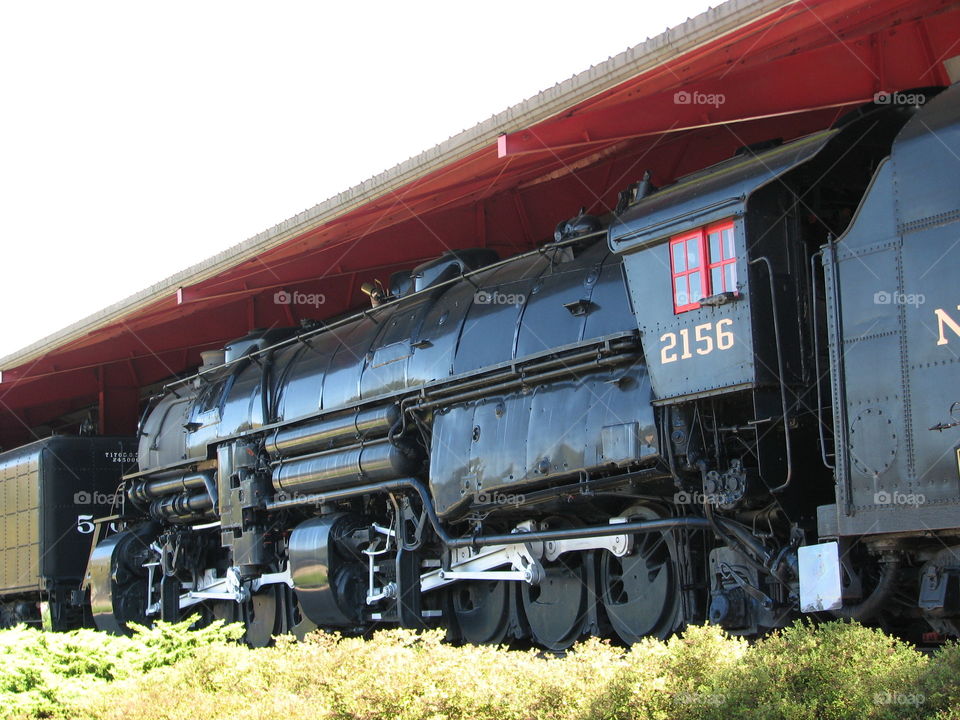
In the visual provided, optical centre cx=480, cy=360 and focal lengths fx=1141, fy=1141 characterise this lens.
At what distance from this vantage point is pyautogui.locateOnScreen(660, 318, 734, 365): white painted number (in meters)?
8.72

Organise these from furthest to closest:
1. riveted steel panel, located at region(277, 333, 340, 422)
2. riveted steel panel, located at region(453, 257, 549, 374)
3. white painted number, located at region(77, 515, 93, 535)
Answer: white painted number, located at region(77, 515, 93, 535) → riveted steel panel, located at region(277, 333, 340, 422) → riveted steel panel, located at region(453, 257, 549, 374)

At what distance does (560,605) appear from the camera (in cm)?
1127

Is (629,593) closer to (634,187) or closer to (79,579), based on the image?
(634,187)

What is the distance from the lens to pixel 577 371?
403 inches

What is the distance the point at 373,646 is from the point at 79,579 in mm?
12738

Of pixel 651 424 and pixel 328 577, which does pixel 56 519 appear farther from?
pixel 651 424

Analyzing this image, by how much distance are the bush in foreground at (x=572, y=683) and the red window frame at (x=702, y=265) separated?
2.68 m
